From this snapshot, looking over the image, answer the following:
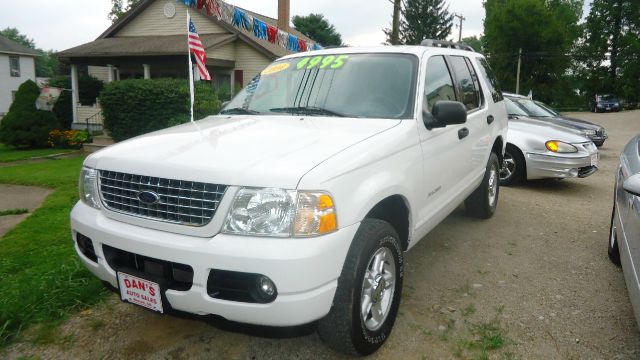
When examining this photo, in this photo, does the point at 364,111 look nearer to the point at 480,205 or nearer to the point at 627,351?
the point at 627,351

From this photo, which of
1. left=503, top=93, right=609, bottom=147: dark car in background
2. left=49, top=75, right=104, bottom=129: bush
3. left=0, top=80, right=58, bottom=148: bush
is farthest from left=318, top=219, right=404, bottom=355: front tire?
left=49, top=75, right=104, bottom=129: bush

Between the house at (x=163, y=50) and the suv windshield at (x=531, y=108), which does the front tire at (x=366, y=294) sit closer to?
the suv windshield at (x=531, y=108)

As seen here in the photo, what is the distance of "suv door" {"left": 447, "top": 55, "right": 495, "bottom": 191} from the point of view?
4.41 meters

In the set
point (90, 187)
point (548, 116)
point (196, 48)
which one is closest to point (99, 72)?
point (196, 48)

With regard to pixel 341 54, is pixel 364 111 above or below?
below

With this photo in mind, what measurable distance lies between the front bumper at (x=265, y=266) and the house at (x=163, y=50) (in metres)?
17.2

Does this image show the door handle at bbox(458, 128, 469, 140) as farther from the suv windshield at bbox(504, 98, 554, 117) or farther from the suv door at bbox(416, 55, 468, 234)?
the suv windshield at bbox(504, 98, 554, 117)

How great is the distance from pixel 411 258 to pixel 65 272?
2.96 metres

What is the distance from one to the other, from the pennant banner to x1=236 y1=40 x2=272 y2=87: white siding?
282 inches

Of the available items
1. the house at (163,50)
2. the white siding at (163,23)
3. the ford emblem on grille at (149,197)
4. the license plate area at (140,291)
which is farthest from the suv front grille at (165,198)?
the white siding at (163,23)

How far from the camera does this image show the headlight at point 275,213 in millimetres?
2256

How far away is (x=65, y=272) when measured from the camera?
3.87 metres

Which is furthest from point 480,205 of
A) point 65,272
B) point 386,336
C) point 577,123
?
point 577,123

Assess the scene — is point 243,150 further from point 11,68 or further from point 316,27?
point 316,27
